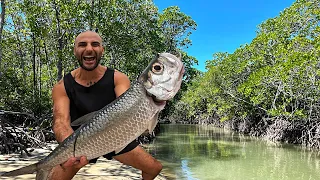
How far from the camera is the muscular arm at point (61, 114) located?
2.36 metres

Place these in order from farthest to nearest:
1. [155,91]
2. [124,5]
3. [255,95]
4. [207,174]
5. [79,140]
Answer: [255,95] → [124,5] → [207,174] → [79,140] → [155,91]

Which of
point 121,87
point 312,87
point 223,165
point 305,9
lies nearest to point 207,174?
point 223,165

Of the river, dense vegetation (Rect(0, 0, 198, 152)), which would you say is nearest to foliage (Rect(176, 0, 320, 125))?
the river

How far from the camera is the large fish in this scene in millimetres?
1659

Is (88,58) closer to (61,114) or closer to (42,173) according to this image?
(61,114)

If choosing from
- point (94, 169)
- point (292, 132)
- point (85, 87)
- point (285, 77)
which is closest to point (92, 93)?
point (85, 87)

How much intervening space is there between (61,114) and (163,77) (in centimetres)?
113

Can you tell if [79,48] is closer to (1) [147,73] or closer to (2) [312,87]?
(1) [147,73]

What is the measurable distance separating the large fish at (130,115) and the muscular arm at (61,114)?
0.44 m

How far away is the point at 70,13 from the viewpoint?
44.6ft

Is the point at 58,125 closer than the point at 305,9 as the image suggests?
Yes

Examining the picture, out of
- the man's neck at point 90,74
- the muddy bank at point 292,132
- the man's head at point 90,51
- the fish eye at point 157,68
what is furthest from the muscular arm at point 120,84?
the muddy bank at point 292,132

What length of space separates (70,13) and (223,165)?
8659 mm

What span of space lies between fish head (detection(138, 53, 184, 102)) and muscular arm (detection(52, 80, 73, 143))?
3.13ft
